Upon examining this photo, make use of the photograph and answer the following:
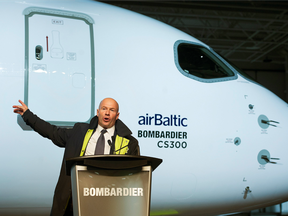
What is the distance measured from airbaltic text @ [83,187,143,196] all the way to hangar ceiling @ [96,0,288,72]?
9965mm

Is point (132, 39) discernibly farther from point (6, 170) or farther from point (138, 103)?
point (6, 170)

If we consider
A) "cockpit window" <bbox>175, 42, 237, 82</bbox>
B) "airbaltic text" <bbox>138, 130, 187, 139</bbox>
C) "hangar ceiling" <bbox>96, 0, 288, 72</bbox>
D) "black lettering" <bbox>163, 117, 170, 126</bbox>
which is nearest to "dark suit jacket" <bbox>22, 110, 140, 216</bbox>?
"airbaltic text" <bbox>138, 130, 187, 139</bbox>

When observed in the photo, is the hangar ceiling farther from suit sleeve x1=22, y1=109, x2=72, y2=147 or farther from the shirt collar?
the shirt collar

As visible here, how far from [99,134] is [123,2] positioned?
936 centimetres

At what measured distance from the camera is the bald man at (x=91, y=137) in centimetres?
255

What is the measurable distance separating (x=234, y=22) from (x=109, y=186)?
1497 cm

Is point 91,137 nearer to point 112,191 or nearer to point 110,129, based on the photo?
point 110,129

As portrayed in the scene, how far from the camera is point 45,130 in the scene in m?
2.80

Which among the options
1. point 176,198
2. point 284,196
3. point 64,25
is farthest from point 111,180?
point 284,196

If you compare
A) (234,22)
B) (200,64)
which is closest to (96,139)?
(200,64)

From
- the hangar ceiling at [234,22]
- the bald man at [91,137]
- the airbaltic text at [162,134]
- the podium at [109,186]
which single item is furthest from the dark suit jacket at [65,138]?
the hangar ceiling at [234,22]

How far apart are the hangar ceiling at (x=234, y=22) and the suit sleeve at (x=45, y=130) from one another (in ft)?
29.8

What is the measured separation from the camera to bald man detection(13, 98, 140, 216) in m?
2.55

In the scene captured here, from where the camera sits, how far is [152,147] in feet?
11.8
